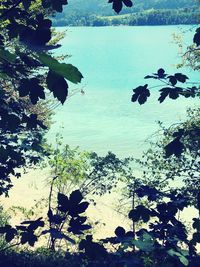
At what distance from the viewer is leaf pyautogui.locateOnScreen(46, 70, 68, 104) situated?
1183 mm

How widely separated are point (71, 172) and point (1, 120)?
7040 mm

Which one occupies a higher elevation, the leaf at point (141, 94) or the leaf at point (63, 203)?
the leaf at point (141, 94)

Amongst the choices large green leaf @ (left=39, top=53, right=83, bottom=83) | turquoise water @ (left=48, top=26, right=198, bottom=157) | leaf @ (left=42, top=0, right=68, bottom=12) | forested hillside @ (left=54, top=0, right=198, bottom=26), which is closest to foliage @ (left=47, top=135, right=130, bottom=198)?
turquoise water @ (left=48, top=26, right=198, bottom=157)

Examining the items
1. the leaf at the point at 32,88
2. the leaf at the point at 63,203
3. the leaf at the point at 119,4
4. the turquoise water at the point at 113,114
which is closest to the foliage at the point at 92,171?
the turquoise water at the point at 113,114

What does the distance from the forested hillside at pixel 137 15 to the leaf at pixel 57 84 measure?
81444mm

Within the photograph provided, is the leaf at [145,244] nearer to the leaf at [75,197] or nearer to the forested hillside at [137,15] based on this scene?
the leaf at [75,197]

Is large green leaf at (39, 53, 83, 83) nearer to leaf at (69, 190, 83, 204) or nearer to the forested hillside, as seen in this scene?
leaf at (69, 190, 83, 204)

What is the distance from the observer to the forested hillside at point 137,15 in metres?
103

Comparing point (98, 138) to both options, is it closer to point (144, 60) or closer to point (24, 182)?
point (24, 182)

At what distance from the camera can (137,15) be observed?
446 feet

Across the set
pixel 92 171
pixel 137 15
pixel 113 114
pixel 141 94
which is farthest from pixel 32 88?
pixel 137 15

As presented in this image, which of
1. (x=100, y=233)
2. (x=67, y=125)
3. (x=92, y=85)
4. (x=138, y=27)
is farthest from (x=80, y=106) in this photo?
(x=138, y=27)

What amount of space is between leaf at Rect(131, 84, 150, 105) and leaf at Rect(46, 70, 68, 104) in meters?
A: 1.16

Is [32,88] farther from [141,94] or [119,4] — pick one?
[141,94]
